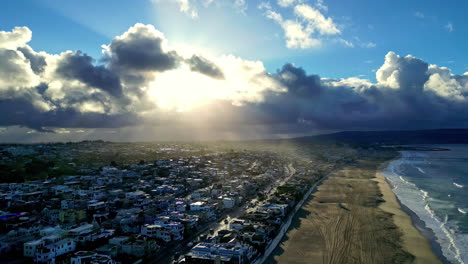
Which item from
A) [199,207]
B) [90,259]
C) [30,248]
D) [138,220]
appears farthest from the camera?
[199,207]

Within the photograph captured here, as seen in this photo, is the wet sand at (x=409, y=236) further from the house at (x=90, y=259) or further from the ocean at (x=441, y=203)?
the house at (x=90, y=259)

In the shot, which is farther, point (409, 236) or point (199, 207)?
point (199, 207)

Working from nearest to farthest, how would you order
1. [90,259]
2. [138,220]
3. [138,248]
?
[90,259] < [138,248] < [138,220]

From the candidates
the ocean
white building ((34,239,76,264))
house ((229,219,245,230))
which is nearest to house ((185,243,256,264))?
house ((229,219,245,230))

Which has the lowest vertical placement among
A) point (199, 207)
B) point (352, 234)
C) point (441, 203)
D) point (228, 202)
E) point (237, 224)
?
point (441, 203)

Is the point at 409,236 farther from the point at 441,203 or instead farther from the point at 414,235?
the point at 441,203

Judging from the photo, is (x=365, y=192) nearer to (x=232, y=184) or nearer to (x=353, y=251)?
(x=232, y=184)


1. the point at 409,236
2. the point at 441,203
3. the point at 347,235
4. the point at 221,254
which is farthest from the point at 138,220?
the point at 441,203

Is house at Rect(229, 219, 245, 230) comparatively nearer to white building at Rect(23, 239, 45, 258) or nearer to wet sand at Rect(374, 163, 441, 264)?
wet sand at Rect(374, 163, 441, 264)
